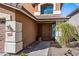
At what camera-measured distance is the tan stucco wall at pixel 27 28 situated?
8592 mm

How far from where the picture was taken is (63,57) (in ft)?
27.8

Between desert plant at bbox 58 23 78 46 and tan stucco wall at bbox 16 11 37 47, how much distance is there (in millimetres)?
810

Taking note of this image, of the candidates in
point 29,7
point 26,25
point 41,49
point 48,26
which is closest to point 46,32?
point 48,26

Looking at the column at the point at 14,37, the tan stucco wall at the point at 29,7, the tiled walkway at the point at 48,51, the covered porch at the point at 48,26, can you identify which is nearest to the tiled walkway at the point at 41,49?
the tiled walkway at the point at 48,51

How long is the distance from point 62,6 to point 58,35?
88cm

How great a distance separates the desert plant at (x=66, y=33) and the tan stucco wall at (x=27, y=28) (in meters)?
0.81

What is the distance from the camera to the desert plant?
8.42m

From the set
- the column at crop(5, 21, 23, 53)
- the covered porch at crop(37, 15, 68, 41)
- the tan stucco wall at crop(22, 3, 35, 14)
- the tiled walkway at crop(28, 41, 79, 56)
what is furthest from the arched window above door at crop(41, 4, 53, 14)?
the tiled walkway at crop(28, 41, 79, 56)

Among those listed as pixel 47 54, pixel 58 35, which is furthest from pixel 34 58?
pixel 58 35

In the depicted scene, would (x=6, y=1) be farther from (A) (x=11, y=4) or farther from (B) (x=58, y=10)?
(B) (x=58, y=10)

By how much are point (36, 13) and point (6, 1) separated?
3.21ft

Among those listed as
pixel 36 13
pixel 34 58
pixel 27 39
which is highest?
pixel 36 13

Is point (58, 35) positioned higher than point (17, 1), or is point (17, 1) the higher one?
point (17, 1)

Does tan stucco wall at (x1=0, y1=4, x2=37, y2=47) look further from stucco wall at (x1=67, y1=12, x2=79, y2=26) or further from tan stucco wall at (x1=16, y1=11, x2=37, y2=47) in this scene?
stucco wall at (x1=67, y1=12, x2=79, y2=26)
